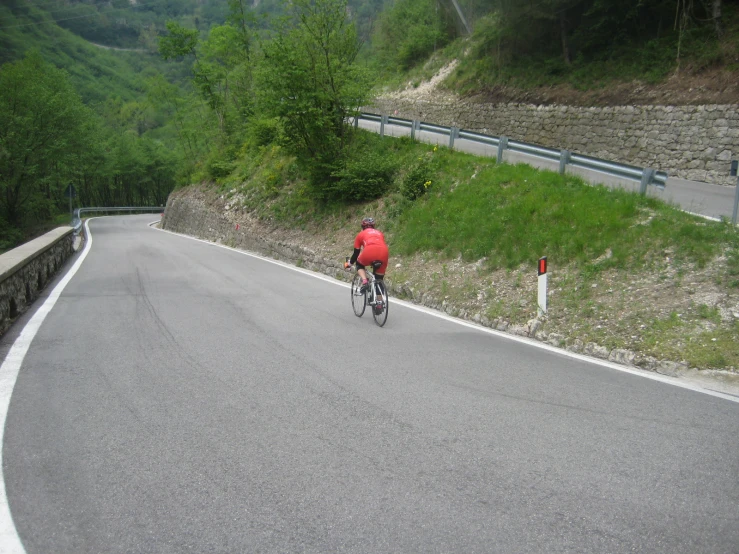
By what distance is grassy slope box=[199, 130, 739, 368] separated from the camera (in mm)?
8375

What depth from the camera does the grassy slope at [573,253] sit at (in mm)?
8375

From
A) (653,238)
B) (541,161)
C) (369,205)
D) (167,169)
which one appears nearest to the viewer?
(653,238)

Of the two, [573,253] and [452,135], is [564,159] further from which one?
[452,135]

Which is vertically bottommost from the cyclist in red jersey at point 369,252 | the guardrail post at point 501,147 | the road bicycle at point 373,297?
the road bicycle at point 373,297

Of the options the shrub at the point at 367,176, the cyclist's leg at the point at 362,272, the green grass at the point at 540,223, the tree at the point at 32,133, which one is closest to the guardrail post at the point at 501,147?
the green grass at the point at 540,223

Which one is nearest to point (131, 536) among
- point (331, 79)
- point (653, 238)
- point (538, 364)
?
point (538, 364)

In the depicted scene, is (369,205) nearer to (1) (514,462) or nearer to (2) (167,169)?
(1) (514,462)

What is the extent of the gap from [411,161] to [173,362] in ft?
47.5

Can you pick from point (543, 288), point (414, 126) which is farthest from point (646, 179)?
point (414, 126)

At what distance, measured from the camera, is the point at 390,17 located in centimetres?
6016

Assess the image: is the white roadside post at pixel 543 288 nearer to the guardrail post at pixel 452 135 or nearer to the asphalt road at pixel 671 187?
the asphalt road at pixel 671 187

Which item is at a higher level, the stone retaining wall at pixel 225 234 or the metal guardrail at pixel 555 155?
the metal guardrail at pixel 555 155

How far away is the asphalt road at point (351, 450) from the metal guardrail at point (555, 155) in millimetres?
6919

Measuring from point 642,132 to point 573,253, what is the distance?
14198 millimetres
